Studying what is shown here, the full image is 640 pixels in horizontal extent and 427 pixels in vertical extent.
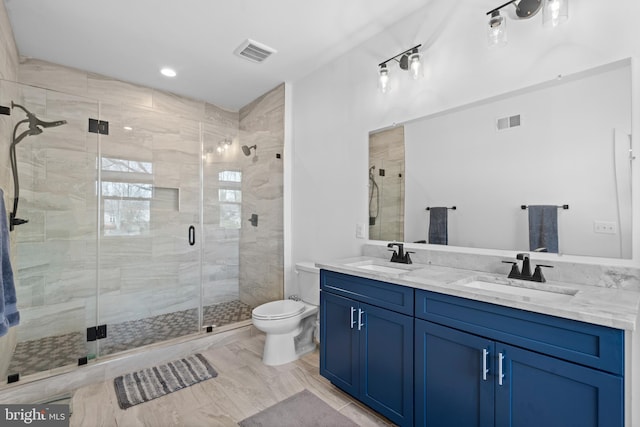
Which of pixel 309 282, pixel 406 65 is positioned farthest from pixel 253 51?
pixel 309 282

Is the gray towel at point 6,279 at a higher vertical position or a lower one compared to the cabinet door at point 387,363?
higher

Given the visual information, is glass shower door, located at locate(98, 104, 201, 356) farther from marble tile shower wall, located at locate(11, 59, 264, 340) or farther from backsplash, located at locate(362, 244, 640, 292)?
backsplash, located at locate(362, 244, 640, 292)

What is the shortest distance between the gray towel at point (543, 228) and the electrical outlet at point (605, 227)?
0.15m

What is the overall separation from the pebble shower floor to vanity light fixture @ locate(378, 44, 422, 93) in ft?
8.43

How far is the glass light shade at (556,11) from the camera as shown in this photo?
1.45m

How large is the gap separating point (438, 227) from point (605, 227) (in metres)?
0.81

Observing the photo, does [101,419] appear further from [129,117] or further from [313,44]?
[313,44]

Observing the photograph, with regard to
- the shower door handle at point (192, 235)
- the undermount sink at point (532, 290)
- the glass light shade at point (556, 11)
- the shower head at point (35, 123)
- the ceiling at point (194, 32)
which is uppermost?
the ceiling at point (194, 32)

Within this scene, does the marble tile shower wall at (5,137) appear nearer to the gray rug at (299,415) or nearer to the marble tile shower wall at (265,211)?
the gray rug at (299,415)

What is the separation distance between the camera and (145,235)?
3115 millimetres

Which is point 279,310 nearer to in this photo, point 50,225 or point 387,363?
point 387,363

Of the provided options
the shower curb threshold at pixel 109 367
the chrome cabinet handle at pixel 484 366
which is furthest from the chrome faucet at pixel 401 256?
the shower curb threshold at pixel 109 367

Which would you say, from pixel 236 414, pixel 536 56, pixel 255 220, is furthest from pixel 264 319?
pixel 536 56

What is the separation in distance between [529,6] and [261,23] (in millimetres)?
1703
